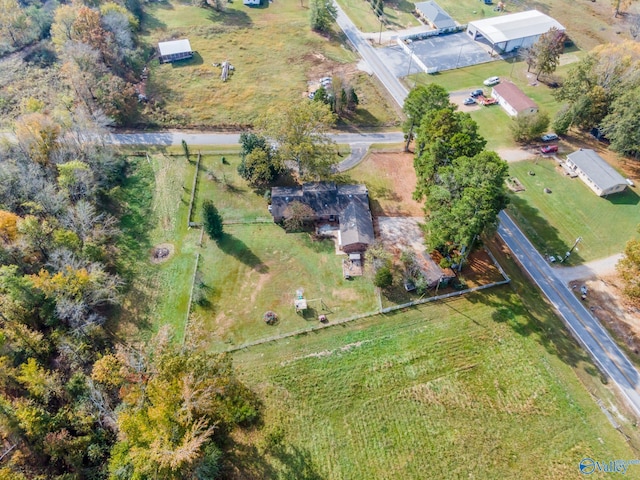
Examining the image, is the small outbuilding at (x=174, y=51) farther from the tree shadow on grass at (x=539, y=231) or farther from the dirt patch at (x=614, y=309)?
the dirt patch at (x=614, y=309)

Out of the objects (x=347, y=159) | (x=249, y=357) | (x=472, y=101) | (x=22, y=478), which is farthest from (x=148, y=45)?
(x=22, y=478)

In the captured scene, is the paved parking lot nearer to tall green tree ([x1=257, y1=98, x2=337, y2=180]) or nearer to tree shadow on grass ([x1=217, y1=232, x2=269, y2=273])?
tall green tree ([x1=257, y1=98, x2=337, y2=180])

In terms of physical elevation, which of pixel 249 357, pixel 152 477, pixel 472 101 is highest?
pixel 472 101

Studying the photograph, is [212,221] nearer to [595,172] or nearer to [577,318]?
[577,318]

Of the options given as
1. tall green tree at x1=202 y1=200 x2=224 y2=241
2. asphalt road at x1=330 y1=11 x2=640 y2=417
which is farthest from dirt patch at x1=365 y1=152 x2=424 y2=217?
tall green tree at x1=202 y1=200 x2=224 y2=241

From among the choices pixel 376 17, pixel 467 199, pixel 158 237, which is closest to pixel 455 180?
pixel 467 199

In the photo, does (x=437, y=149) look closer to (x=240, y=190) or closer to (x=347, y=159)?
(x=347, y=159)
